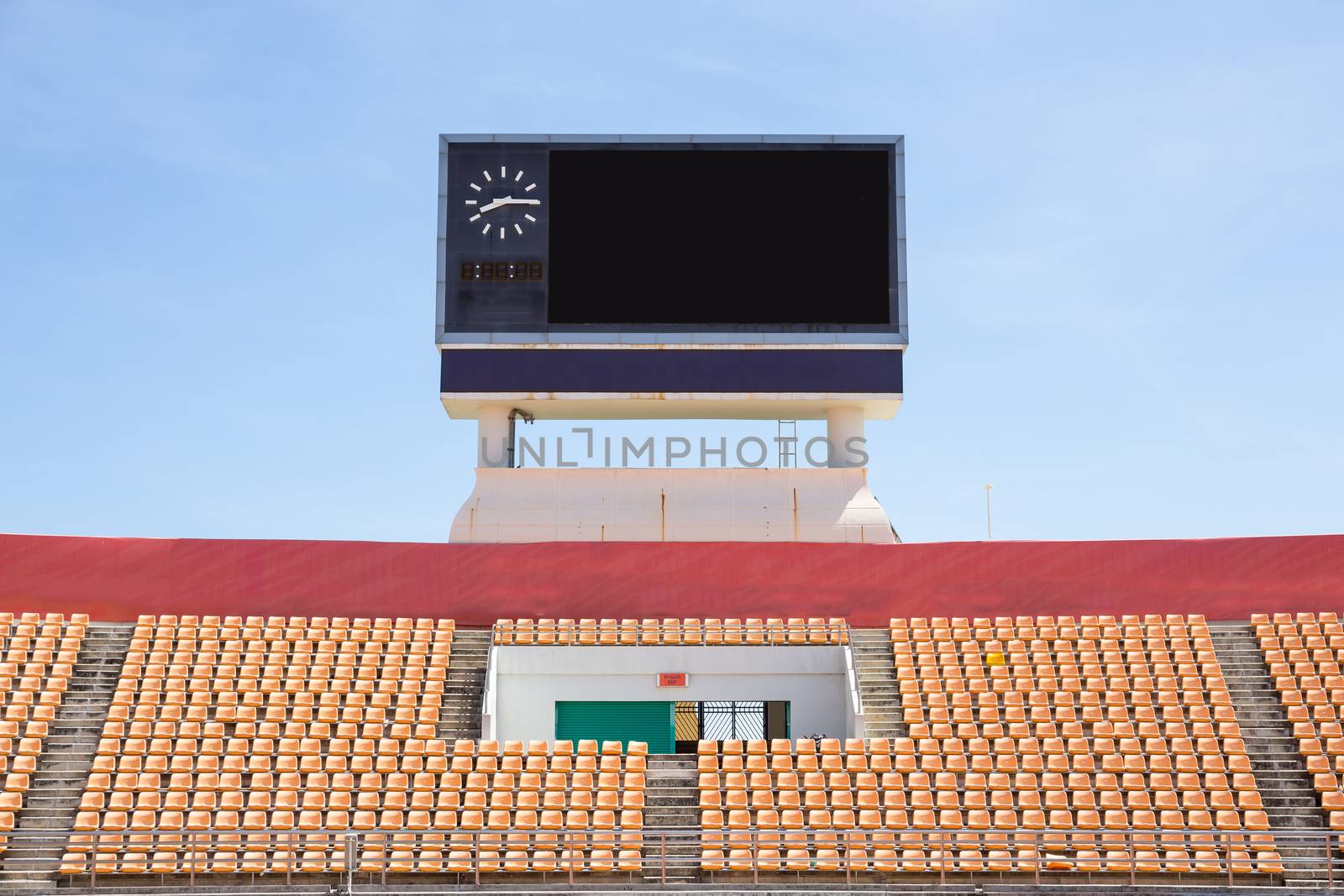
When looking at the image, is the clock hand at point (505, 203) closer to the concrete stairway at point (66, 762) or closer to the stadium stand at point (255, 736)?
the stadium stand at point (255, 736)

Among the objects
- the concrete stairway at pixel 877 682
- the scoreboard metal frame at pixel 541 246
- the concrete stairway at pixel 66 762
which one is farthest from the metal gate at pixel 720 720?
the concrete stairway at pixel 66 762

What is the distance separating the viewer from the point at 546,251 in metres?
31.0

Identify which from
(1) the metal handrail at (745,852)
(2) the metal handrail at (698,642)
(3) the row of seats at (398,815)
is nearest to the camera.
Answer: (1) the metal handrail at (745,852)

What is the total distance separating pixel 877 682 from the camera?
2633cm

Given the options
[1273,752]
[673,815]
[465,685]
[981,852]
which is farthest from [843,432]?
[981,852]

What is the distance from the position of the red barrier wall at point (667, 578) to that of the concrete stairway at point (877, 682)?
98cm

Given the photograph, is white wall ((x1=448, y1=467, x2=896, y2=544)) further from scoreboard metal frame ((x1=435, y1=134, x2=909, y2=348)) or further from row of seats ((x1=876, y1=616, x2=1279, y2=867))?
row of seats ((x1=876, y1=616, x2=1279, y2=867))

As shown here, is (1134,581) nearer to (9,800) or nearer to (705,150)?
(705,150)

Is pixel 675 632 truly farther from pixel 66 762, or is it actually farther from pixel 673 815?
pixel 66 762

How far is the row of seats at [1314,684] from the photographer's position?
2292 cm

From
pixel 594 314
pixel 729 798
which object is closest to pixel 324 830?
pixel 729 798

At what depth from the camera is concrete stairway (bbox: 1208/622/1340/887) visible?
21.2 meters

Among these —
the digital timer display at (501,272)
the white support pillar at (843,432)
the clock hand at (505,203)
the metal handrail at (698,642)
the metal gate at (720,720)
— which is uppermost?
the clock hand at (505,203)

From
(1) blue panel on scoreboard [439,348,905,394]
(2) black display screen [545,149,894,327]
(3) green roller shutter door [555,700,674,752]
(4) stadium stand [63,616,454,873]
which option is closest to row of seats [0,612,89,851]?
(4) stadium stand [63,616,454,873]
